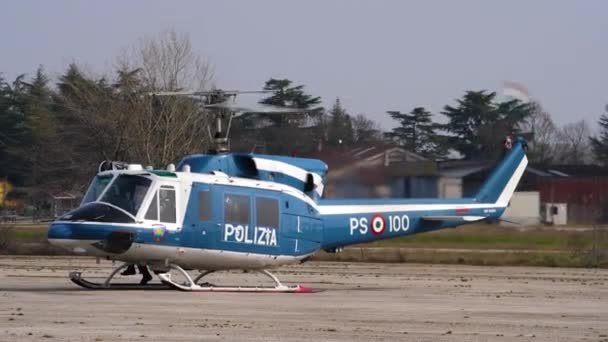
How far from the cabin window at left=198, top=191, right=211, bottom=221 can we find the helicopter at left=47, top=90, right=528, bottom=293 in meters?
0.02

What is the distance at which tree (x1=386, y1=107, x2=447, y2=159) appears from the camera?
4953 centimetres

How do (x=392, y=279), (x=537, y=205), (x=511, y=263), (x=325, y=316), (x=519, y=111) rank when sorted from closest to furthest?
(x=325, y=316), (x=392, y=279), (x=511, y=263), (x=537, y=205), (x=519, y=111)

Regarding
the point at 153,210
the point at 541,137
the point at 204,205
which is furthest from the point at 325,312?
the point at 541,137

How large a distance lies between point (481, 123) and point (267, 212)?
103ft

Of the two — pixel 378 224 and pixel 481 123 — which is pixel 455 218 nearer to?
pixel 378 224

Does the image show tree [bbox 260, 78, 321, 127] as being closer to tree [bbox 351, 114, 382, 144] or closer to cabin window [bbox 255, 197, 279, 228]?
tree [bbox 351, 114, 382, 144]

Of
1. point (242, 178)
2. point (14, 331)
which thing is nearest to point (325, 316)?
point (14, 331)

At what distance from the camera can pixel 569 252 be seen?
42312mm

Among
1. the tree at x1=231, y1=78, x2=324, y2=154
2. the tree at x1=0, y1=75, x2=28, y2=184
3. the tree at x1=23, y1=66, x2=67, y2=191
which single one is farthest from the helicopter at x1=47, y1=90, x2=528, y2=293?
the tree at x1=0, y1=75, x2=28, y2=184

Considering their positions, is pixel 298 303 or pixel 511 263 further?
pixel 511 263

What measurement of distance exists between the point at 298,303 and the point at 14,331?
6458mm

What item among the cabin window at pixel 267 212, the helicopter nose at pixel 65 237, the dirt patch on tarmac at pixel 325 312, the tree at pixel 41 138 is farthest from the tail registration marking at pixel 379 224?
the tree at pixel 41 138

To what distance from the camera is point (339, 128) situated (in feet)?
137

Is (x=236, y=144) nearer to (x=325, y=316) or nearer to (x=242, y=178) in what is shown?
(x=242, y=178)
